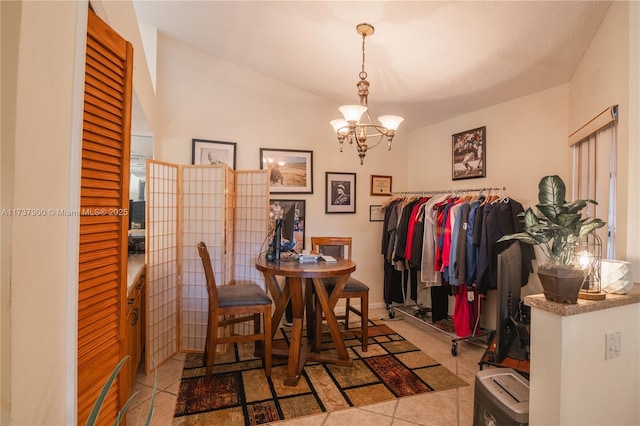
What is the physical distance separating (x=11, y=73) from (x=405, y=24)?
2350 mm

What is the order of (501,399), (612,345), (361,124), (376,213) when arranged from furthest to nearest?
1. (376,213)
2. (361,124)
3. (501,399)
4. (612,345)

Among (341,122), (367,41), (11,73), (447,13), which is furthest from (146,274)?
(447,13)

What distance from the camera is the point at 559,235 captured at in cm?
137

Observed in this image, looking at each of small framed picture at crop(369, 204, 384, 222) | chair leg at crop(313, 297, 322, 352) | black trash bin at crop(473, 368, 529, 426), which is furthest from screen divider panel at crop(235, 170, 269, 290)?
black trash bin at crop(473, 368, 529, 426)

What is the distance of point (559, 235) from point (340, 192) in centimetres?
288

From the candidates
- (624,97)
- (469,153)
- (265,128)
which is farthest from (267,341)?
(469,153)

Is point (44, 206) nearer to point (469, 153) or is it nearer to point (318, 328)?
point (318, 328)

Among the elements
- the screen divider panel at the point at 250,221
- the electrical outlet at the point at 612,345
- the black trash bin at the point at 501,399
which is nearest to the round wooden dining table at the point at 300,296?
the screen divider panel at the point at 250,221

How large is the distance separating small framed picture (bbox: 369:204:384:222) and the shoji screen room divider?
5.33 ft

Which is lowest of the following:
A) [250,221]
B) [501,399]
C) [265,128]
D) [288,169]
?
[501,399]

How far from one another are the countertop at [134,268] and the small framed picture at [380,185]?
2.84m

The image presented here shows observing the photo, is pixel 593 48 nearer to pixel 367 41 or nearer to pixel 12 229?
pixel 367 41

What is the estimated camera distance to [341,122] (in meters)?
2.38

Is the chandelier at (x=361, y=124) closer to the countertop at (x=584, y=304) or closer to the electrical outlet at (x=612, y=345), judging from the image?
the countertop at (x=584, y=304)
